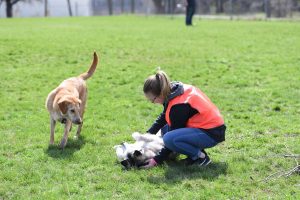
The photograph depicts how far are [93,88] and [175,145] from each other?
5.18 meters

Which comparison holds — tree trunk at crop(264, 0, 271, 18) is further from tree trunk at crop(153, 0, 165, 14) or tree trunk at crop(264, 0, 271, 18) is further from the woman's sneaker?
the woman's sneaker

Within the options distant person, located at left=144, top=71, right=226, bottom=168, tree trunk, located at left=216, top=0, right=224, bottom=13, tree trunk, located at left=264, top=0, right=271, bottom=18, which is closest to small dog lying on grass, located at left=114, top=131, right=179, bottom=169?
distant person, located at left=144, top=71, right=226, bottom=168

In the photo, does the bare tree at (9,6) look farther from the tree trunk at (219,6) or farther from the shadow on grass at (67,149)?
the shadow on grass at (67,149)

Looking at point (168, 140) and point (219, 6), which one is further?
point (219, 6)

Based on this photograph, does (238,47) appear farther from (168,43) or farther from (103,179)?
(103,179)

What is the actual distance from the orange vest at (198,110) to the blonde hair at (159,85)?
0.46ft

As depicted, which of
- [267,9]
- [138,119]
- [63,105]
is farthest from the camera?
[267,9]

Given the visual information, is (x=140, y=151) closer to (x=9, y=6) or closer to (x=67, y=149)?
(x=67, y=149)

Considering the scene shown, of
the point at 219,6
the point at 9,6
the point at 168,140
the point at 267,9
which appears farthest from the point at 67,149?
the point at 9,6

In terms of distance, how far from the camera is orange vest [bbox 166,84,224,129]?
5101 millimetres

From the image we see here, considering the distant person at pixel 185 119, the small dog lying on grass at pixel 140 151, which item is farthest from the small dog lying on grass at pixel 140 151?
the distant person at pixel 185 119

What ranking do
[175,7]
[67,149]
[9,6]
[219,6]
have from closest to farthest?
[67,149] → [219,6] → [175,7] → [9,6]

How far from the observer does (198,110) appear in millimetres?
5141

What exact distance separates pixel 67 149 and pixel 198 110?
1.97 m
